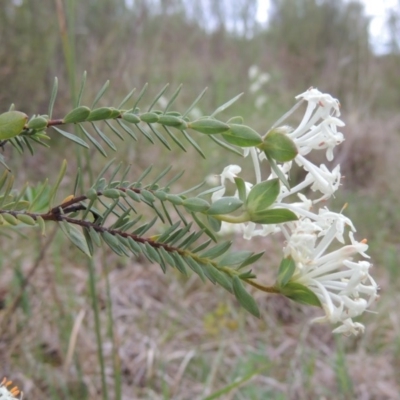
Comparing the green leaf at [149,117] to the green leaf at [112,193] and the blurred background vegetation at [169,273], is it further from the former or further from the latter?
the blurred background vegetation at [169,273]

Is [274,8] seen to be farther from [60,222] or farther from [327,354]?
[60,222]

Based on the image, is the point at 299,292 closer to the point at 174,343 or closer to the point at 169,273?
the point at 174,343

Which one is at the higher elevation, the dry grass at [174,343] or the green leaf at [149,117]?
the green leaf at [149,117]

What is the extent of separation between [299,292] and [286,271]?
0.01m

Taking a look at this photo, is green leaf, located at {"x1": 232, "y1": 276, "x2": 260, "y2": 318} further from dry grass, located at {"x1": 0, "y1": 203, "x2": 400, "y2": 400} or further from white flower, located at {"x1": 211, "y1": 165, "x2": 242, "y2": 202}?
dry grass, located at {"x1": 0, "y1": 203, "x2": 400, "y2": 400}

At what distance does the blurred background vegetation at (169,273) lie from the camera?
1.20 meters

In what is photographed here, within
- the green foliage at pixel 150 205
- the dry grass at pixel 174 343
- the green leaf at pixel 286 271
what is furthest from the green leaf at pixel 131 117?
the dry grass at pixel 174 343

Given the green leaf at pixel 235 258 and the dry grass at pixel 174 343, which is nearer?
the green leaf at pixel 235 258

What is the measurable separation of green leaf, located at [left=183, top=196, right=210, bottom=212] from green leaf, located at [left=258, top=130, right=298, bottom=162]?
41 millimetres

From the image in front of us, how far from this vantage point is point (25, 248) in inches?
62.9

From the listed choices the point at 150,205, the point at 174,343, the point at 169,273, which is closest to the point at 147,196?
the point at 150,205

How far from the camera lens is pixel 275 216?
0.29 metres

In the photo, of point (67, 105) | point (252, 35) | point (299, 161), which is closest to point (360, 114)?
point (252, 35)

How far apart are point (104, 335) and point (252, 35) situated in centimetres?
354
